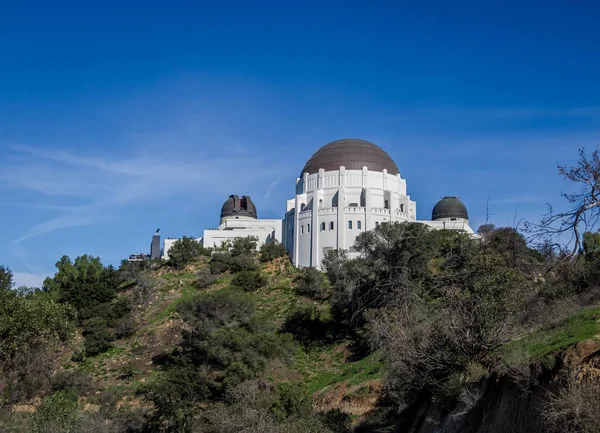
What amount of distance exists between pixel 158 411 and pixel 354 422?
9.06 metres

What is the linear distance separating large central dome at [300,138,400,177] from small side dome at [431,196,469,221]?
6.50 meters

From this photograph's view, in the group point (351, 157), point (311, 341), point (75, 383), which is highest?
point (351, 157)

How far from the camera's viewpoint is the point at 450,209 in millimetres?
67188

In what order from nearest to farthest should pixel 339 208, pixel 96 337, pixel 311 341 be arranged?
pixel 311 341, pixel 96 337, pixel 339 208

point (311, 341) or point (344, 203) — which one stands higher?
point (344, 203)

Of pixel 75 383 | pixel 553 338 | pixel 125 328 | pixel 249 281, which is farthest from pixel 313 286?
pixel 553 338

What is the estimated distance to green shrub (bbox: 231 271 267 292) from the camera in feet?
171

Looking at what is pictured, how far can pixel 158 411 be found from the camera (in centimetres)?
2920

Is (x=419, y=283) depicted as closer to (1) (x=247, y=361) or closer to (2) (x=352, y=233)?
(1) (x=247, y=361)

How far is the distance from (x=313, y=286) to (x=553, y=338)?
35081mm

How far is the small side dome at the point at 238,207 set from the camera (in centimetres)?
7356

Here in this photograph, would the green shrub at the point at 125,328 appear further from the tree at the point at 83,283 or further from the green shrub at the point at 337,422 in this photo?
the green shrub at the point at 337,422

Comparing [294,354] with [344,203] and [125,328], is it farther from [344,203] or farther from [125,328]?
[344,203]

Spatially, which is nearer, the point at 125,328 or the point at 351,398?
the point at 351,398
